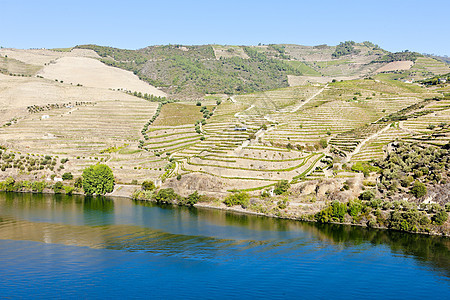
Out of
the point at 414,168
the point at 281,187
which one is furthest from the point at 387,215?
the point at 281,187

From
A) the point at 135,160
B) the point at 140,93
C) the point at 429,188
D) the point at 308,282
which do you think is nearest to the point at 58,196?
the point at 135,160

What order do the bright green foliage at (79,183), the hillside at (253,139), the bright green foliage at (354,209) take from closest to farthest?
the bright green foliage at (354,209)
the hillside at (253,139)
the bright green foliage at (79,183)

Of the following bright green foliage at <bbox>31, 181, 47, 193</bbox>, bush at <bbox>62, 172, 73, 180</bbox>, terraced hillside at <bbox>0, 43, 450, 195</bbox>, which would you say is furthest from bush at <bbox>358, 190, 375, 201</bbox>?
bright green foliage at <bbox>31, 181, 47, 193</bbox>

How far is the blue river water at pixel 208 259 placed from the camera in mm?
49688

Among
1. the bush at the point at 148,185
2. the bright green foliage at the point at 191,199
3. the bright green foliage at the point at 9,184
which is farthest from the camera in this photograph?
the bright green foliage at the point at 9,184

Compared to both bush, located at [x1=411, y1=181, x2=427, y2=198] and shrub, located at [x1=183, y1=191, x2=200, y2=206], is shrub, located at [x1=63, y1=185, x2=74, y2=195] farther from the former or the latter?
bush, located at [x1=411, y1=181, x2=427, y2=198]

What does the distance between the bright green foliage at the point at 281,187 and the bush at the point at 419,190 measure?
2210cm

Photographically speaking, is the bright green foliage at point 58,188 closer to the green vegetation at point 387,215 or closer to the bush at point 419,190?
the green vegetation at point 387,215

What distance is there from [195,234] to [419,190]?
37251 mm

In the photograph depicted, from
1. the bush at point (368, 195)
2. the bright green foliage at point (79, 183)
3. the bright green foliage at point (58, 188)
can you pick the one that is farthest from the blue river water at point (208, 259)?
the bright green foliage at point (79, 183)

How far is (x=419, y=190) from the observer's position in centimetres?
7469

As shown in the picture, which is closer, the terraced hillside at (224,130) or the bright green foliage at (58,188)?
the terraced hillside at (224,130)

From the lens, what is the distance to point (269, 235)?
6838 centimetres

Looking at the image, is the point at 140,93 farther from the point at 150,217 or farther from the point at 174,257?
the point at 174,257
